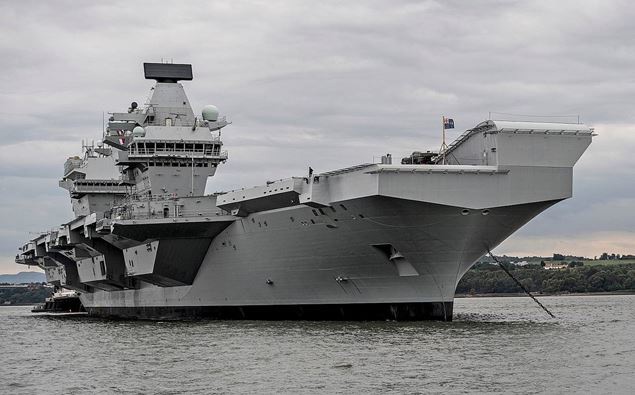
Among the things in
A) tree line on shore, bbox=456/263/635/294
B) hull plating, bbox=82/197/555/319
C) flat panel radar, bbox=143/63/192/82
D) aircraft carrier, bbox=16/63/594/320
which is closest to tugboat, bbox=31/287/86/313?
flat panel radar, bbox=143/63/192/82

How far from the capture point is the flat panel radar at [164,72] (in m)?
43.6

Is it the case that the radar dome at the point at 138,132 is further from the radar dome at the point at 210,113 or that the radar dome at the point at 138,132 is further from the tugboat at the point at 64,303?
the tugboat at the point at 64,303

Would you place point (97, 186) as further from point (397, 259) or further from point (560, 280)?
point (560, 280)

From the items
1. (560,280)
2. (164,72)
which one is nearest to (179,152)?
(164,72)

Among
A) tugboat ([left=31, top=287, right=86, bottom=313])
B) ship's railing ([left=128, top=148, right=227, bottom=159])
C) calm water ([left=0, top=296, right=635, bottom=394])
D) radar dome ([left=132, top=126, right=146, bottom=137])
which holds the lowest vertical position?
calm water ([left=0, top=296, right=635, bottom=394])

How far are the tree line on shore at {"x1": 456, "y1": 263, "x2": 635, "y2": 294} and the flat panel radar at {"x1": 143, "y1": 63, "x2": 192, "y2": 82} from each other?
40101mm

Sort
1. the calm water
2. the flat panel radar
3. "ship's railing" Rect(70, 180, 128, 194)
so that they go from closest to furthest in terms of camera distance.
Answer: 1. the calm water
2. the flat panel radar
3. "ship's railing" Rect(70, 180, 128, 194)

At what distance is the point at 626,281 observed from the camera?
273 ft

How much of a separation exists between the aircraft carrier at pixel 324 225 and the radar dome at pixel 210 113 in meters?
0.79

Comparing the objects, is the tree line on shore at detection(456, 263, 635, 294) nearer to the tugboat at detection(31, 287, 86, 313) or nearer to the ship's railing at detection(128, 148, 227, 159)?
the tugboat at detection(31, 287, 86, 313)

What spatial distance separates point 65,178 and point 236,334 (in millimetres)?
28064

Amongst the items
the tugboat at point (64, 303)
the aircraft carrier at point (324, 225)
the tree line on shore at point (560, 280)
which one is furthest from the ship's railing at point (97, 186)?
the tree line on shore at point (560, 280)

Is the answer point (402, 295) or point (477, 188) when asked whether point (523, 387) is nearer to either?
point (477, 188)

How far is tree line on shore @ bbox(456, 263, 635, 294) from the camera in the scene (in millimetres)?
82812
